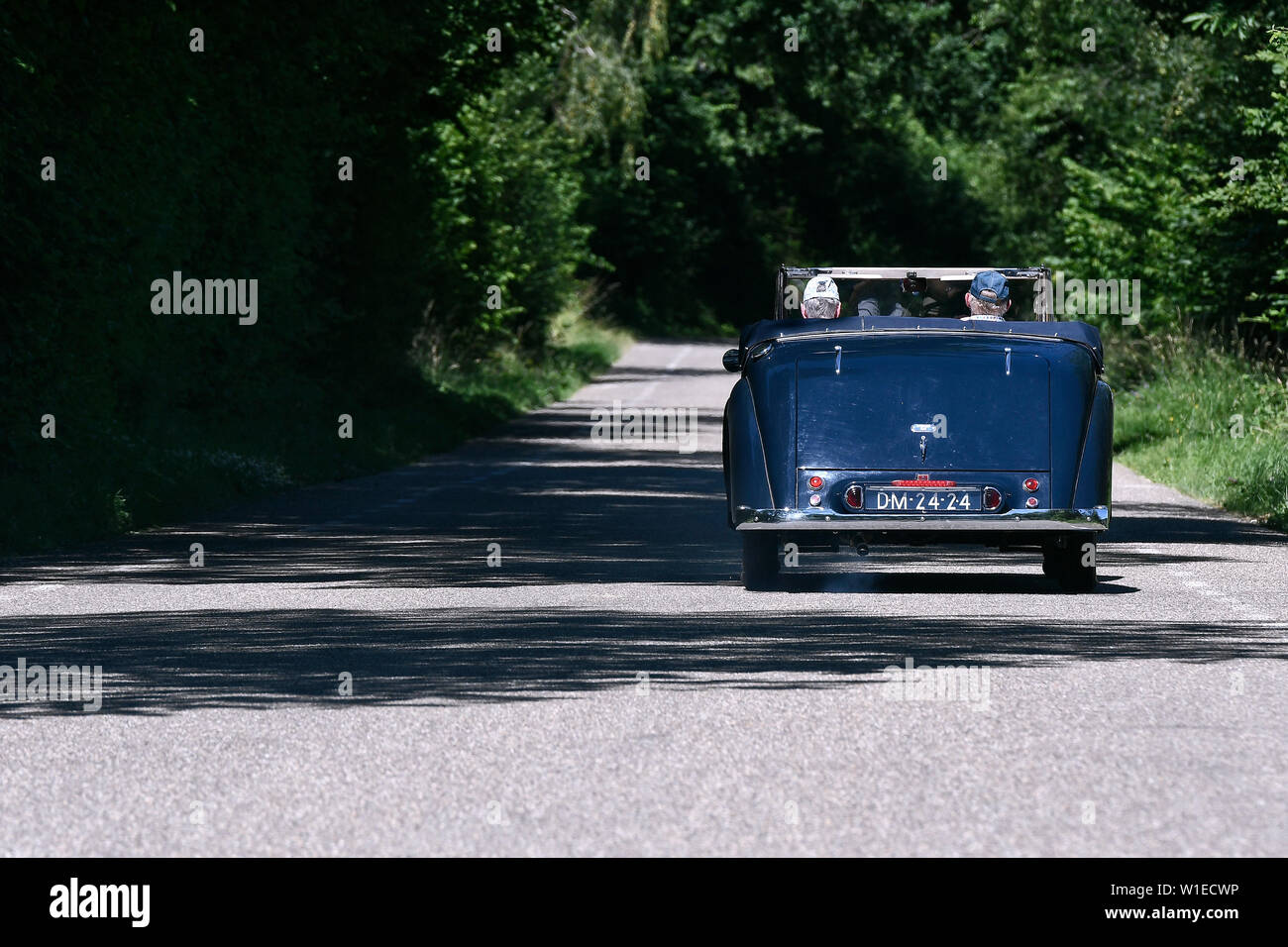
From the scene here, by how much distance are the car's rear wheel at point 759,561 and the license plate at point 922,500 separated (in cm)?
80

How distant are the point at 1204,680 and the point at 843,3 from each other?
59234 millimetres

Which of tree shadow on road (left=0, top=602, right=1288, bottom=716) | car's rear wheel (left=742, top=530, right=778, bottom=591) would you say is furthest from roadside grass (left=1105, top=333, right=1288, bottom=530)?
tree shadow on road (left=0, top=602, right=1288, bottom=716)

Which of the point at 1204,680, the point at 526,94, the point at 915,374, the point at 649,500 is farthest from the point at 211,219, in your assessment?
the point at 526,94

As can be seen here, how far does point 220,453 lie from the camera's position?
75.4 feet

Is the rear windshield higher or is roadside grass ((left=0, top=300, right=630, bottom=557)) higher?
the rear windshield

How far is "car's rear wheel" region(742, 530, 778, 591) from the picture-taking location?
13867 millimetres

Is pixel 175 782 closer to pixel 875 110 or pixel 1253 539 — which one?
pixel 1253 539

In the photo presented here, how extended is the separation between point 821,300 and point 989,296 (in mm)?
1040

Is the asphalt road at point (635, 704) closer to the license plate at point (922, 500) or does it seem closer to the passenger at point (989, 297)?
the license plate at point (922, 500)

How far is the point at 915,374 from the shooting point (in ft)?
43.8

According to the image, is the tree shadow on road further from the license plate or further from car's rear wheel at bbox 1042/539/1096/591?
car's rear wheel at bbox 1042/539/1096/591

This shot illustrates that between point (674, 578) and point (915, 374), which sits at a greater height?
point (915, 374)

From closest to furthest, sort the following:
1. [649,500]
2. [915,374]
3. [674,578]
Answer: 1. [915,374]
2. [674,578]
3. [649,500]

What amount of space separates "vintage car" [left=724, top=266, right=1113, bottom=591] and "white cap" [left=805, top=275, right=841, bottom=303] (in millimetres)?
1518
